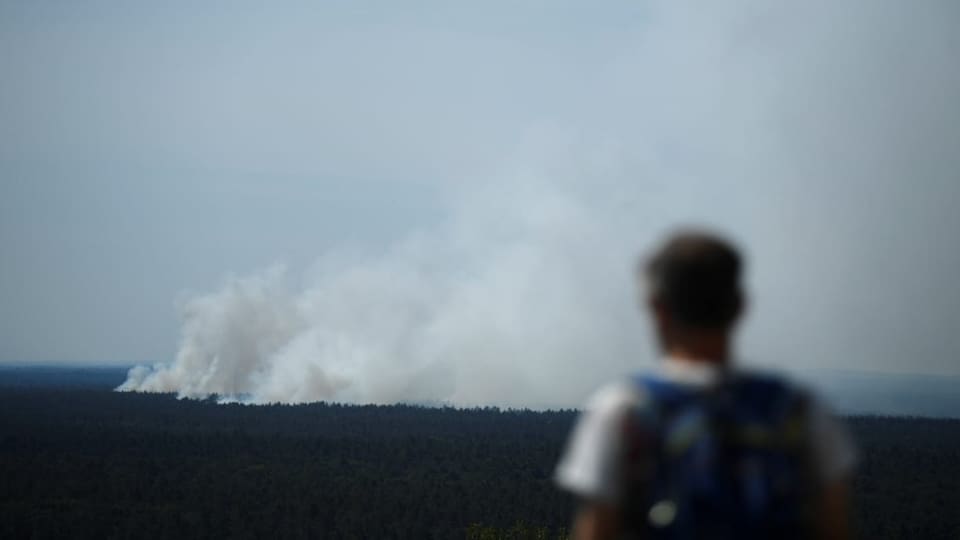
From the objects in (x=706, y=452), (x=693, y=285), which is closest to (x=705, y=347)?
(x=693, y=285)

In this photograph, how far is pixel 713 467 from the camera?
6246mm

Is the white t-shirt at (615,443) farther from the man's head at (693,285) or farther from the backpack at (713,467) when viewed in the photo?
the man's head at (693,285)

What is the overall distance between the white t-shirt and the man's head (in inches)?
11.4

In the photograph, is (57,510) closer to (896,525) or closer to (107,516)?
(107,516)

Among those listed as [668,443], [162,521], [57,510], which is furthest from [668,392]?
[57,510]

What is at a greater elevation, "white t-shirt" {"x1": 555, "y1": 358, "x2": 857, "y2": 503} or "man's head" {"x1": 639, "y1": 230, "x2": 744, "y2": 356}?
"man's head" {"x1": 639, "y1": 230, "x2": 744, "y2": 356}

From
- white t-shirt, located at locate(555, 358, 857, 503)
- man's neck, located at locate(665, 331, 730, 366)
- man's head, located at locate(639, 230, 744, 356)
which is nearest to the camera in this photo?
white t-shirt, located at locate(555, 358, 857, 503)

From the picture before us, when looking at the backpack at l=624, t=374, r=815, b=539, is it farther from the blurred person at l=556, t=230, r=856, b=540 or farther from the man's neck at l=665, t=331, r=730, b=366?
the man's neck at l=665, t=331, r=730, b=366

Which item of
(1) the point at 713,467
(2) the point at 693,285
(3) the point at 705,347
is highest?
(2) the point at 693,285

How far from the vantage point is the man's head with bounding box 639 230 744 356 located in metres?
6.41

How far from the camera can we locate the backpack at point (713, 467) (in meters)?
6.25

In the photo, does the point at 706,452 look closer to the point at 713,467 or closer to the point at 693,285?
the point at 713,467

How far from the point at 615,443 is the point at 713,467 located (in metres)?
0.52

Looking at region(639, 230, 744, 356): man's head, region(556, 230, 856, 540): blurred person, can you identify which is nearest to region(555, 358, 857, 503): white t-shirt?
region(556, 230, 856, 540): blurred person
